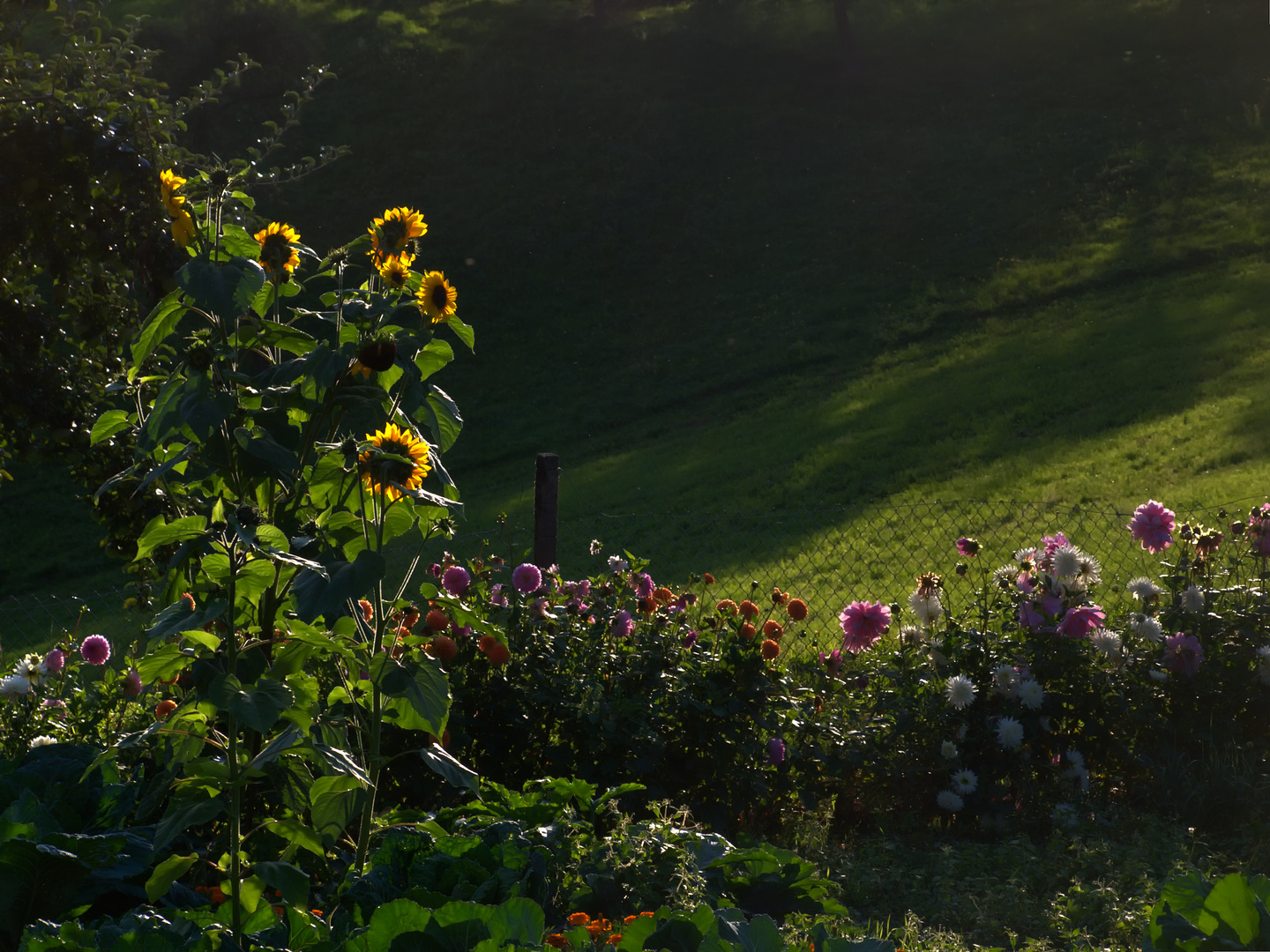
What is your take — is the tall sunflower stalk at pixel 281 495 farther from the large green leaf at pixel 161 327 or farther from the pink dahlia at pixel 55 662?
the pink dahlia at pixel 55 662

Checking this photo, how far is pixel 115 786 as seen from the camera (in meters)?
2.71

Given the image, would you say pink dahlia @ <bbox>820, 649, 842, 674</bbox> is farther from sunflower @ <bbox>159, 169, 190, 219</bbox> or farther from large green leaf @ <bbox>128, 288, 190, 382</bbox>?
sunflower @ <bbox>159, 169, 190, 219</bbox>

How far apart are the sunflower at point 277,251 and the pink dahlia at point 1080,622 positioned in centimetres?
312

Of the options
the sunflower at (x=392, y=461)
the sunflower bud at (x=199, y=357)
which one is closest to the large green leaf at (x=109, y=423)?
the sunflower bud at (x=199, y=357)

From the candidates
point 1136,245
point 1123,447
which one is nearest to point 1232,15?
point 1136,245

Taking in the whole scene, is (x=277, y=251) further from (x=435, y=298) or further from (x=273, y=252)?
(x=435, y=298)

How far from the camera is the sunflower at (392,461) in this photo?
82.5 inches

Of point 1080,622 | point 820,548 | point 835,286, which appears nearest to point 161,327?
point 1080,622

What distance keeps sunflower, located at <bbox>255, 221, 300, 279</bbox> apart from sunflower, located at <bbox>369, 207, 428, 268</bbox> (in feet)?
0.60

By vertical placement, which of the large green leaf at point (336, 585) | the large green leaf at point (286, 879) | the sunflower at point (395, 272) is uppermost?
the sunflower at point (395, 272)

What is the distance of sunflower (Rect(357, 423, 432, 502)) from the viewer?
2.10 m

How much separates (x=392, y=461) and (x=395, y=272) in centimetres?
55

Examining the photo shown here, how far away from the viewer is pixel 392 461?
208cm

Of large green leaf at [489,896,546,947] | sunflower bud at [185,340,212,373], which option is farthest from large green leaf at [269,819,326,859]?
sunflower bud at [185,340,212,373]
